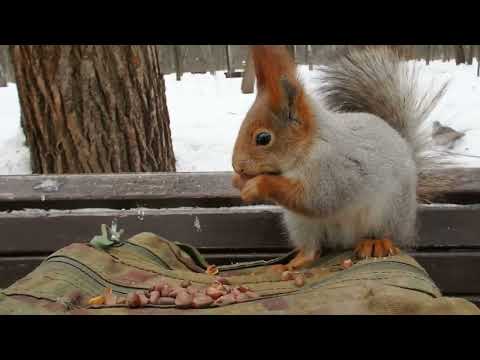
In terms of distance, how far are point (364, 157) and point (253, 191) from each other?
25cm

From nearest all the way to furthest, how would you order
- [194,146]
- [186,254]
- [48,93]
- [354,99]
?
[186,254]
[354,99]
[48,93]
[194,146]

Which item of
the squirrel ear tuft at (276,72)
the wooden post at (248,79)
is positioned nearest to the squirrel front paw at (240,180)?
the squirrel ear tuft at (276,72)

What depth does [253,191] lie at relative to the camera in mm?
1054

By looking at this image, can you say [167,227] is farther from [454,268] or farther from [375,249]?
[454,268]

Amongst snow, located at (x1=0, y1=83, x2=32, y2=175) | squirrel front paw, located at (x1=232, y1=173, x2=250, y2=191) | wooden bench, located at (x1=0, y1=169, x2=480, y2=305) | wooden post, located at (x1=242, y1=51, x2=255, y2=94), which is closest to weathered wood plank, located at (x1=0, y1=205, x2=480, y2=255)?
wooden bench, located at (x1=0, y1=169, x2=480, y2=305)

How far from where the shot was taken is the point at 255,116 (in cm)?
112

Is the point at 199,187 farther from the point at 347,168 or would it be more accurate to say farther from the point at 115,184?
the point at 347,168

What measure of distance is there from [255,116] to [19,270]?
740 millimetres

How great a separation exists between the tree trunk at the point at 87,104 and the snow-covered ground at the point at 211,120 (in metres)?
0.32

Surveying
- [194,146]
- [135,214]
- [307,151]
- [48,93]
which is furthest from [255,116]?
[194,146]

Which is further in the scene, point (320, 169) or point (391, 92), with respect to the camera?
point (391, 92)

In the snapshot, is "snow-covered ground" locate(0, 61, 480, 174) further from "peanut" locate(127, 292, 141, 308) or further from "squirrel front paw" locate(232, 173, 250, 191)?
"peanut" locate(127, 292, 141, 308)

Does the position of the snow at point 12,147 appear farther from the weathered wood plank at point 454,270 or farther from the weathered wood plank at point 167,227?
the weathered wood plank at point 454,270

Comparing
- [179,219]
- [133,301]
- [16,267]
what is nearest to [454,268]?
[179,219]
